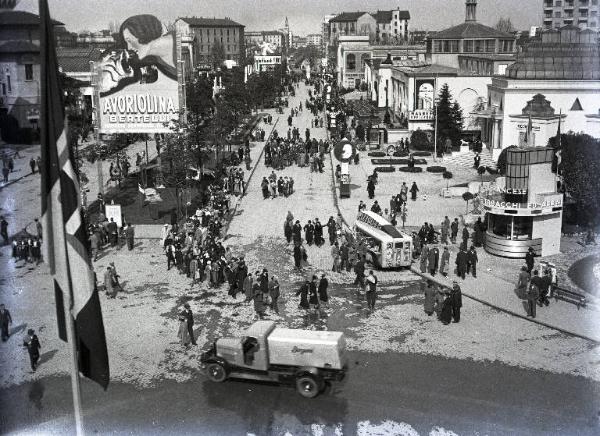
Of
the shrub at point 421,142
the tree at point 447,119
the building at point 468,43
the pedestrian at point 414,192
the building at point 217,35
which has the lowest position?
the pedestrian at point 414,192

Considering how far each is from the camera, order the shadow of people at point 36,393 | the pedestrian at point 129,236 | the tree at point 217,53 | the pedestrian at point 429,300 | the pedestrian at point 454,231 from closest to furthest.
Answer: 1. the shadow of people at point 36,393
2. the pedestrian at point 429,300
3. the pedestrian at point 129,236
4. the pedestrian at point 454,231
5. the tree at point 217,53

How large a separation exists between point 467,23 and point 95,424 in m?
68.4

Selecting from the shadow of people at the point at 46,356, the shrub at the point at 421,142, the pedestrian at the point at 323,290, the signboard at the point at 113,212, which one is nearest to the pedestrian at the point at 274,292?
the pedestrian at the point at 323,290

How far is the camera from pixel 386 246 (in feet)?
77.8

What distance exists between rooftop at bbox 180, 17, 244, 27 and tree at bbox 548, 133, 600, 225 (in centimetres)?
15116

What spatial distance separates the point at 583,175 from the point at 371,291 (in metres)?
12.4

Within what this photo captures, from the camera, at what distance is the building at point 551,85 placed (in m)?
46.6

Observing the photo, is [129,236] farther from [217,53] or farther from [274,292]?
[217,53]

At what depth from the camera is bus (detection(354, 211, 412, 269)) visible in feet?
78.0

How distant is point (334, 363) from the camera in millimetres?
14484

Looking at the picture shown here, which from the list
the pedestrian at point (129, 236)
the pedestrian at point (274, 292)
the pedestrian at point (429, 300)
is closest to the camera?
the pedestrian at point (429, 300)

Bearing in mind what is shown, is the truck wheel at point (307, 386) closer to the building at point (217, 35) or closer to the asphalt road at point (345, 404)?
the asphalt road at point (345, 404)

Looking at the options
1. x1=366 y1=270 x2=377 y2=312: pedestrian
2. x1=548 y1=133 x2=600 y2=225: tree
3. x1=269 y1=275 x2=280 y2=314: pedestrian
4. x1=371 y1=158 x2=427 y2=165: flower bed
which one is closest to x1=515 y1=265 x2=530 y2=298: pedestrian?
x1=366 y1=270 x2=377 y2=312: pedestrian

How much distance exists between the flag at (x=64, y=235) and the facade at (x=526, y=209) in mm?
19597
